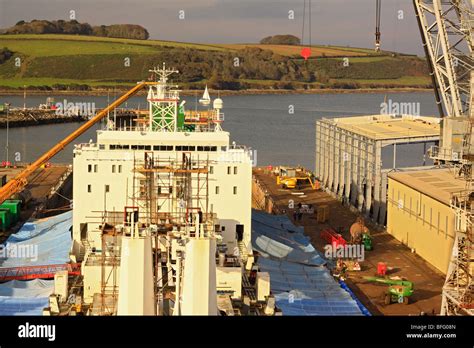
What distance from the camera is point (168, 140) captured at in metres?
25.3

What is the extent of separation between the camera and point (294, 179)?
4325 centimetres

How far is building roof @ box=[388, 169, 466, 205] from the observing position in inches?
1080

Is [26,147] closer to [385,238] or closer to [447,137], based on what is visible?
[385,238]

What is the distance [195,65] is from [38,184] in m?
107

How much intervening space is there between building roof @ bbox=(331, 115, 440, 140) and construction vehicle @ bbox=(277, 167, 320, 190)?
2.81 m

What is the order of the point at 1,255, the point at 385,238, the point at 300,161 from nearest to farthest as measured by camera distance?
the point at 1,255 → the point at 385,238 → the point at 300,161

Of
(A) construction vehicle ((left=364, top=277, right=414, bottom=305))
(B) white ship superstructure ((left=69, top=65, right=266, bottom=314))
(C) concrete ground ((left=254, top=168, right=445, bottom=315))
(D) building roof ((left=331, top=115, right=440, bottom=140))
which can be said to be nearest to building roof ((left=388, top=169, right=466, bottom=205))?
(C) concrete ground ((left=254, top=168, right=445, bottom=315))

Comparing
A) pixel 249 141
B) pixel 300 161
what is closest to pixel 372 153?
pixel 300 161

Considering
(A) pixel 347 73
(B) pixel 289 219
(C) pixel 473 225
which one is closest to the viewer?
(C) pixel 473 225

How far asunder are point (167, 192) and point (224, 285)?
652 cm

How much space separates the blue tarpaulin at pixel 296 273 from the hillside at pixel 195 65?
9643 cm
